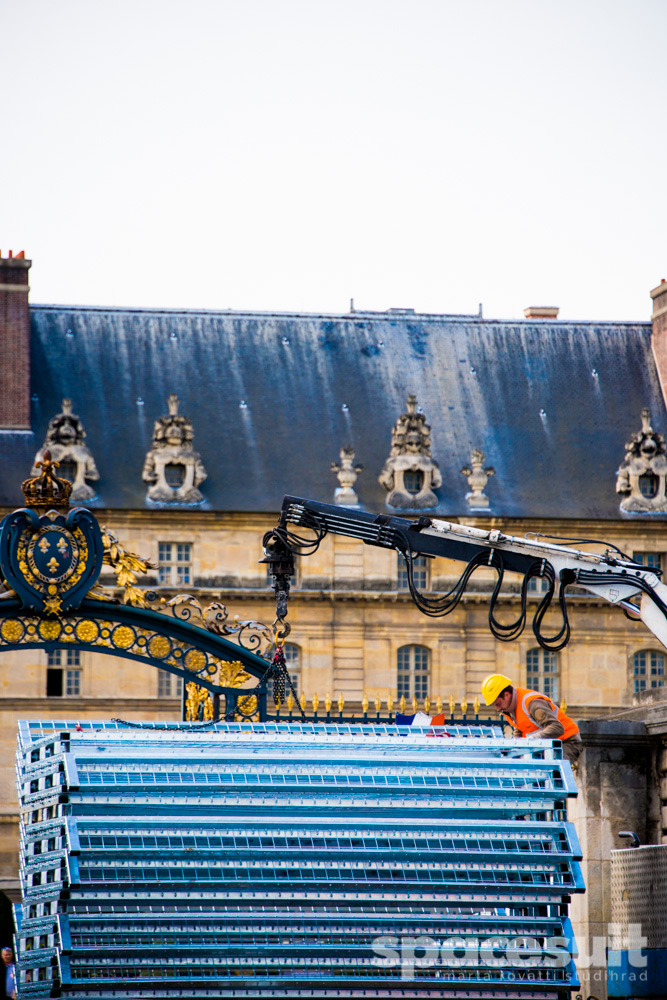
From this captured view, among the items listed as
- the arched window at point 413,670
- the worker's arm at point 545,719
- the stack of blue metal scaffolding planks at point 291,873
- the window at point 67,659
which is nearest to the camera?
the stack of blue metal scaffolding planks at point 291,873

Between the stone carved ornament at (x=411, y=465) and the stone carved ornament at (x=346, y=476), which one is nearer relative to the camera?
the stone carved ornament at (x=346, y=476)

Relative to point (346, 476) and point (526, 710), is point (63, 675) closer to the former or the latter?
point (346, 476)

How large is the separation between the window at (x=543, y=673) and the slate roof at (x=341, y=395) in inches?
127

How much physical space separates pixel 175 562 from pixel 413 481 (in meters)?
5.82

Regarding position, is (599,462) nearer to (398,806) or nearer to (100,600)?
(100,600)

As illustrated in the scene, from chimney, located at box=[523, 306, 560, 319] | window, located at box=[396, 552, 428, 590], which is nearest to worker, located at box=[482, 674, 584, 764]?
window, located at box=[396, 552, 428, 590]

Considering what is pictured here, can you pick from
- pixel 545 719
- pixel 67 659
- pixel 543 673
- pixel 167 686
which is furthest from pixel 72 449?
pixel 545 719

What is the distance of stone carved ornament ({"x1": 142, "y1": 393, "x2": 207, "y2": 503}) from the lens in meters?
38.7

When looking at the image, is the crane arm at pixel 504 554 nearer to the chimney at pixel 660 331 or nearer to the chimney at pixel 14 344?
the chimney at pixel 14 344

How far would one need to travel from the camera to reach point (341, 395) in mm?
41125

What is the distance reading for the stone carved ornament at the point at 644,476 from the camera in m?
40.0

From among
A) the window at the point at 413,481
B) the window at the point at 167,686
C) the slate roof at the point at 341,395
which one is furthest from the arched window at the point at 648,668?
the window at the point at 167,686

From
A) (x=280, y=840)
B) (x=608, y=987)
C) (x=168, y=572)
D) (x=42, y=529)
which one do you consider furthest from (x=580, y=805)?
(x=168, y=572)

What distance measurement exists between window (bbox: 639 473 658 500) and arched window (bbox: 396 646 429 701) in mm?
6363
